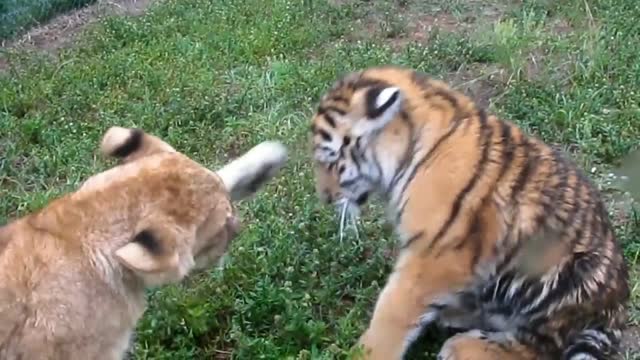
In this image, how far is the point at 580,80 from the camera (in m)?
7.14

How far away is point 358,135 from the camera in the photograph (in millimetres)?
4730

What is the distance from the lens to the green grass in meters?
9.19

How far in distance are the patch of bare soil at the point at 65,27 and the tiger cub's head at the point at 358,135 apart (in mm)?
4137

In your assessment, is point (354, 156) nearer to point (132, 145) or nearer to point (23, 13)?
point (132, 145)

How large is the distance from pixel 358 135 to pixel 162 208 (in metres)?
1.28

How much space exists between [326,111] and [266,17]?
4.03 meters

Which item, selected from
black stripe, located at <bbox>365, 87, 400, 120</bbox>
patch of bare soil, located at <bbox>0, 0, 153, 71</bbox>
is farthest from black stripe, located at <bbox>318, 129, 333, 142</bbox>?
patch of bare soil, located at <bbox>0, 0, 153, 71</bbox>

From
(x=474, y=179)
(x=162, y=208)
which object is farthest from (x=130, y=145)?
(x=474, y=179)

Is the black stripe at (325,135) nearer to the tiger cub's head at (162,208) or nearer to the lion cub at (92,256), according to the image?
the tiger cub's head at (162,208)

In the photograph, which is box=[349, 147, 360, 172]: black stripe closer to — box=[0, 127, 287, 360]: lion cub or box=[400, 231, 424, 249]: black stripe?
box=[400, 231, 424, 249]: black stripe

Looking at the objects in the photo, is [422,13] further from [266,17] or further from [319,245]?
[319,245]

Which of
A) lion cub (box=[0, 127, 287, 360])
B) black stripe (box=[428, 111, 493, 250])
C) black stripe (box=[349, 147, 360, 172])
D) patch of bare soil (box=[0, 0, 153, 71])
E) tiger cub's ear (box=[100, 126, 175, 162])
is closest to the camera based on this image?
lion cub (box=[0, 127, 287, 360])

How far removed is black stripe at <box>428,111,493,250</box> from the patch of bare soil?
15.3 feet

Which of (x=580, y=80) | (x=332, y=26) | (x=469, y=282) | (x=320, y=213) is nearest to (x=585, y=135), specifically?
(x=580, y=80)
